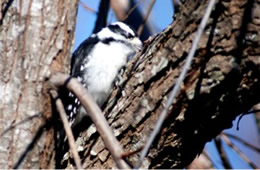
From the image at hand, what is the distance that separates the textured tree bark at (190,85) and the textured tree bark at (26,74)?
1.01ft

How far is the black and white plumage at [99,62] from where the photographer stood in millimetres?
2402

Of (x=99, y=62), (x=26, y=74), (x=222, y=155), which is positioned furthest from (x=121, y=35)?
(x=26, y=74)

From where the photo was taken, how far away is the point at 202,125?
5.90 feet

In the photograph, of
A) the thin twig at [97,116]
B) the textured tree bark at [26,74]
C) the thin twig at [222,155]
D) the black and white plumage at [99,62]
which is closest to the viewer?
the thin twig at [97,116]

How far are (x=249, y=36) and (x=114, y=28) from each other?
119 centimetres

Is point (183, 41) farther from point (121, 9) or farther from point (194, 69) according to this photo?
point (121, 9)

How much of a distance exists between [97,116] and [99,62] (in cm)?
113

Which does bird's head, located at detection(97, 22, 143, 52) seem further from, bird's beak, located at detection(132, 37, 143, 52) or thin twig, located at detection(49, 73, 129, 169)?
thin twig, located at detection(49, 73, 129, 169)

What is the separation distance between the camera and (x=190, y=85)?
5.63 ft

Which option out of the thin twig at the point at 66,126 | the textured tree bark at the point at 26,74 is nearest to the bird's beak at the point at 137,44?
the textured tree bark at the point at 26,74

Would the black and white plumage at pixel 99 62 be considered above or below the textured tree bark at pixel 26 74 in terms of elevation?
above

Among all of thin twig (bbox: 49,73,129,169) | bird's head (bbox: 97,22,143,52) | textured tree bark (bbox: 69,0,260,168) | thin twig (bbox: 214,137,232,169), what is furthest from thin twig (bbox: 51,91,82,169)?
thin twig (bbox: 214,137,232,169)

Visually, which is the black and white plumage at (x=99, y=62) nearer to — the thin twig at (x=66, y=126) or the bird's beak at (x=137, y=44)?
the bird's beak at (x=137, y=44)

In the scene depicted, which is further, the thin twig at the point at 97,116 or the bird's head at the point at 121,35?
the bird's head at the point at 121,35
